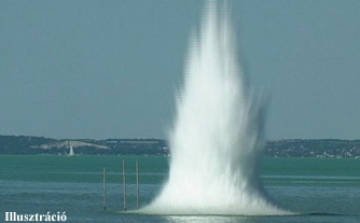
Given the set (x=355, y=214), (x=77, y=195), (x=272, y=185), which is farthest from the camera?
(x=272, y=185)

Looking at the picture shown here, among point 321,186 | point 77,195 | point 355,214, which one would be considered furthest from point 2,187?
point 355,214

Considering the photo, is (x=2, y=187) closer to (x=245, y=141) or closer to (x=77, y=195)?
(x=77, y=195)

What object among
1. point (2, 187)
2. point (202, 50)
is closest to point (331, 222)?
point (202, 50)

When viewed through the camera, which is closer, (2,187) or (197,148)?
(197,148)

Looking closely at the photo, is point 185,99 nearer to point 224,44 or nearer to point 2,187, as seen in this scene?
point 224,44

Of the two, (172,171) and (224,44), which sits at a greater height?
(224,44)

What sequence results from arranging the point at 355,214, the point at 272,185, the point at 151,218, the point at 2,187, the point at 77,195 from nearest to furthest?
the point at 151,218
the point at 355,214
the point at 77,195
the point at 2,187
the point at 272,185
